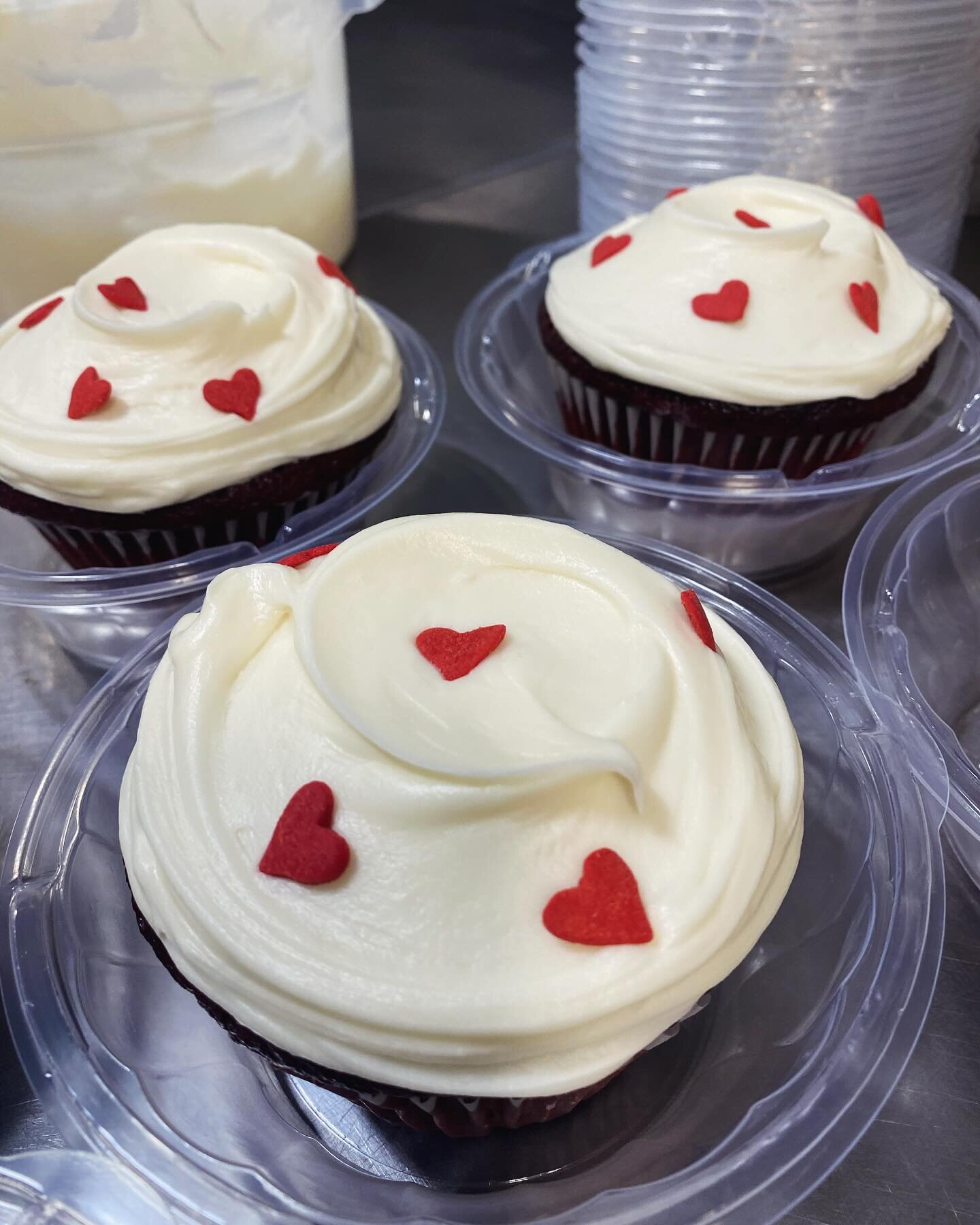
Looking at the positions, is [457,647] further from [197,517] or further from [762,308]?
[762,308]

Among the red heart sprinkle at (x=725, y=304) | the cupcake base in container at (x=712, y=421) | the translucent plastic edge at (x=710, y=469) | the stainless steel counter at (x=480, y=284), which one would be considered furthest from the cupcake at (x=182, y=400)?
the red heart sprinkle at (x=725, y=304)

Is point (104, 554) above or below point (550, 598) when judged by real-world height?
below

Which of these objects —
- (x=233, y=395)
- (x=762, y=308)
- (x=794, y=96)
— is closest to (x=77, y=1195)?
(x=233, y=395)

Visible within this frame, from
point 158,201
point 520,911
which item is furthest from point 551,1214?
point 158,201

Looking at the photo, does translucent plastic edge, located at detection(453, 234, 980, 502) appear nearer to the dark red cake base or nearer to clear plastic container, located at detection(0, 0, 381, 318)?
clear plastic container, located at detection(0, 0, 381, 318)

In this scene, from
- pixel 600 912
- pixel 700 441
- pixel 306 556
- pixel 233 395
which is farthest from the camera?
pixel 700 441

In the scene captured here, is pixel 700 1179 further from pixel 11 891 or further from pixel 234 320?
pixel 234 320
